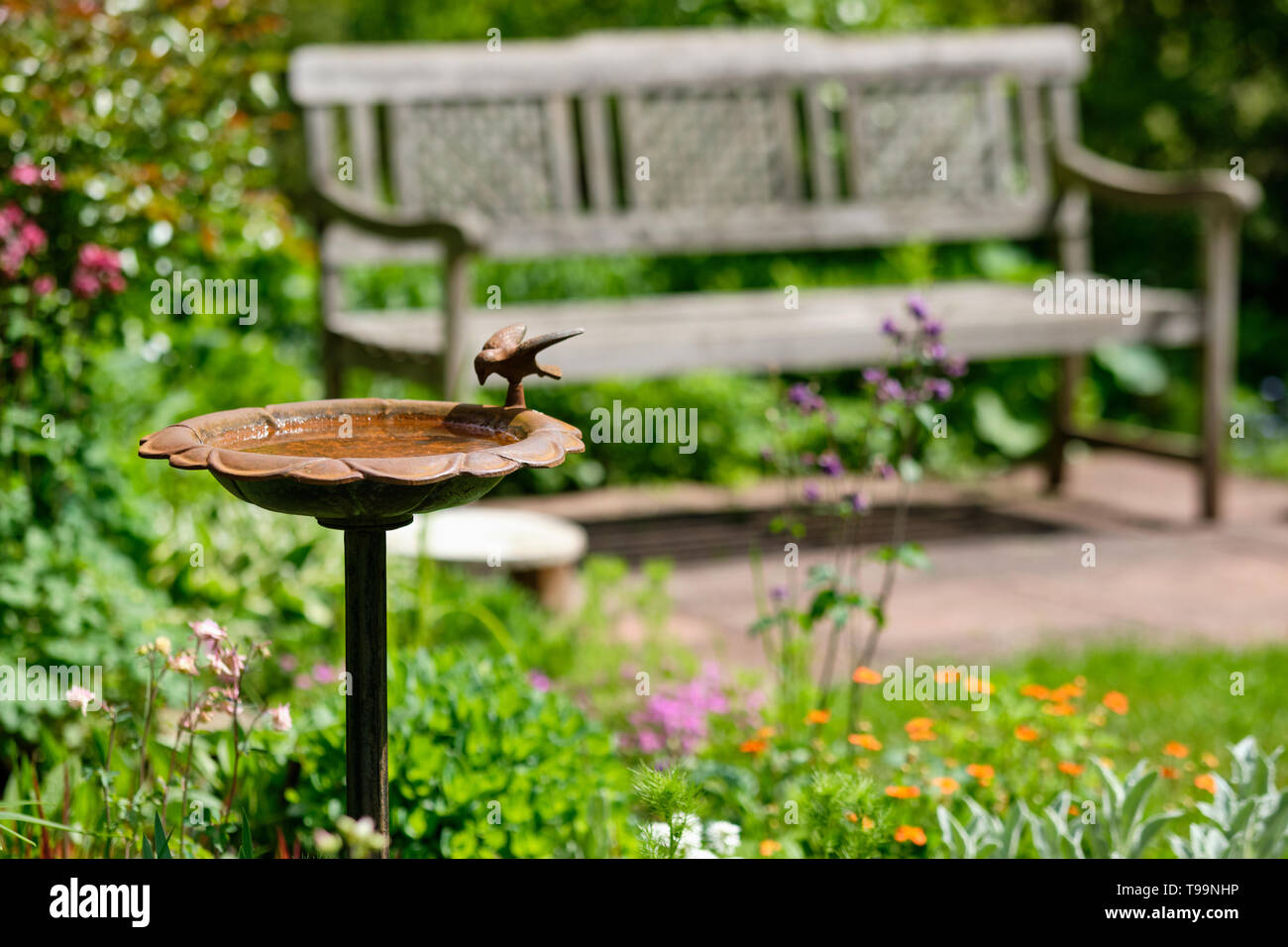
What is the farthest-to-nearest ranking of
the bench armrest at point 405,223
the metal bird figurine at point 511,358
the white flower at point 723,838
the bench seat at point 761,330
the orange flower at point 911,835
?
the bench seat at point 761,330
the bench armrest at point 405,223
the white flower at point 723,838
the orange flower at point 911,835
the metal bird figurine at point 511,358

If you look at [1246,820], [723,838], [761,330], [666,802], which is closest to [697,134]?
[761,330]

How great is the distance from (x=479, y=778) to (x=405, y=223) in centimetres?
231

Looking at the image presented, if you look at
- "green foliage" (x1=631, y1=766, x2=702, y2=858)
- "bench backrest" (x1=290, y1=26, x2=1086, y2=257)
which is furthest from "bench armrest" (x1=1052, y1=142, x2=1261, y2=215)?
"green foliage" (x1=631, y1=766, x2=702, y2=858)

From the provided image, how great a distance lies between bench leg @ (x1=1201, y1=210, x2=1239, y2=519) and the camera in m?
5.19

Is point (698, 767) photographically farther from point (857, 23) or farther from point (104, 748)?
point (857, 23)

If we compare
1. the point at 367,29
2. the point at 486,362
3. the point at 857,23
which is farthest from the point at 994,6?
the point at 486,362

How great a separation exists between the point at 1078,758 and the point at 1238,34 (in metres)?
6.46

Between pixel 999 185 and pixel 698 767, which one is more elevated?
pixel 999 185

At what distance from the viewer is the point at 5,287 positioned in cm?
315

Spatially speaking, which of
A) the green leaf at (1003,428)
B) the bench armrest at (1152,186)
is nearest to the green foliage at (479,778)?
the bench armrest at (1152,186)

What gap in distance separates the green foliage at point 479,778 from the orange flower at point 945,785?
20.8 inches

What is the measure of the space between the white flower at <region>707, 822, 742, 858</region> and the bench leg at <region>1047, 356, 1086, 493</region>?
149 inches

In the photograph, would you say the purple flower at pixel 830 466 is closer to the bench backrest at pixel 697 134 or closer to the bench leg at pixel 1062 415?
the bench backrest at pixel 697 134

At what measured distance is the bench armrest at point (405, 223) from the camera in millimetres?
4109
